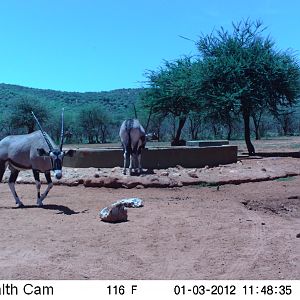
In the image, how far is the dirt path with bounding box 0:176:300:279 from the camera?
20.6 feet

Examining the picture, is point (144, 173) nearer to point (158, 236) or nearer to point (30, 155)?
point (30, 155)

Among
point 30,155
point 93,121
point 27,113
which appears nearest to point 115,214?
point 30,155

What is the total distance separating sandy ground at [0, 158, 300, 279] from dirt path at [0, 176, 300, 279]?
12mm

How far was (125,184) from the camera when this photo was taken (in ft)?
46.7

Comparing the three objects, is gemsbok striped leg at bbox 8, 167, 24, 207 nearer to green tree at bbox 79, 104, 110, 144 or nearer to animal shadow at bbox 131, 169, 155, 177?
animal shadow at bbox 131, 169, 155, 177

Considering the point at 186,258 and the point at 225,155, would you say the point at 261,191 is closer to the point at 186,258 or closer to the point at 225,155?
the point at 225,155

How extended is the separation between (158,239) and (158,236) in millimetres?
196

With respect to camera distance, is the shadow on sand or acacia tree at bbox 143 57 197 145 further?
acacia tree at bbox 143 57 197 145

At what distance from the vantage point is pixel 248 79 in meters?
25.6

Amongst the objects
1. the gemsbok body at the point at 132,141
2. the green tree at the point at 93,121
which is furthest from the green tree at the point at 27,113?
the gemsbok body at the point at 132,141

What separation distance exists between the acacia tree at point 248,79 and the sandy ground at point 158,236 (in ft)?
40.4

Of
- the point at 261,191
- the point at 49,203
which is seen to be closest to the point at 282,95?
the point at 261,191

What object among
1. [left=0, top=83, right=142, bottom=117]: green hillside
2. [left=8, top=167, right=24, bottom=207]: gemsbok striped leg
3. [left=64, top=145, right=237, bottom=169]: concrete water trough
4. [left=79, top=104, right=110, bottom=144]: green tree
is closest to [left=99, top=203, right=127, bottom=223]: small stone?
[left=8, top=167, right=24, bottom=207]: gemsbok striped leg
